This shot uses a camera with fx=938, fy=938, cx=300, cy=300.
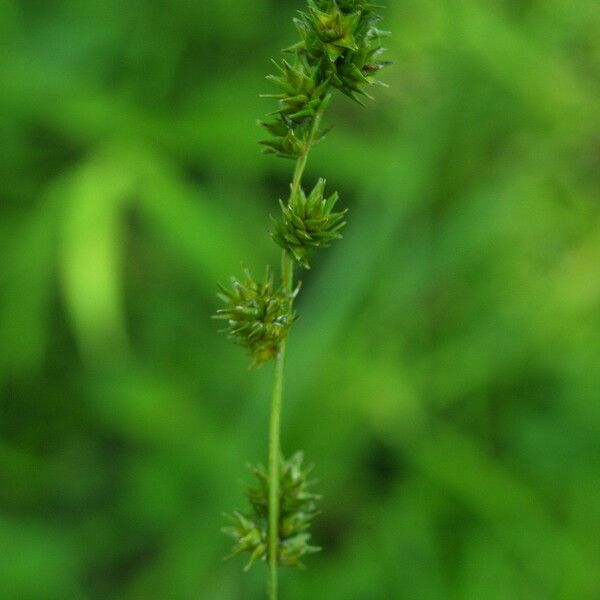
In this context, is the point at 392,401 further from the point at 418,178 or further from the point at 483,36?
the point at 483,36

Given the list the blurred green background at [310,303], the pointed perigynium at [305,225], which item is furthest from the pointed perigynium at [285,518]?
the blurred green background at [310,303]

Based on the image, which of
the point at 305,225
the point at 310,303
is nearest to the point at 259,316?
the point at 305,225

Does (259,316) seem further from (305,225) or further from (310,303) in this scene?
(310,303)

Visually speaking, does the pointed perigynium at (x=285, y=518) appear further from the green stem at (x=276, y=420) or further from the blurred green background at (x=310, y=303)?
the blurred green background at (x=310, y=303)

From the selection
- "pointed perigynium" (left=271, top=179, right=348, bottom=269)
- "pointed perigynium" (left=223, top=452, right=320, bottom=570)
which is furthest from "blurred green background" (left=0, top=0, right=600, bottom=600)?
"pointed perigynium" (left=271, top=179, right=348, bottom=269)

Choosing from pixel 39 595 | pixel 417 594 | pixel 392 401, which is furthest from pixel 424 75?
pixel 39 595

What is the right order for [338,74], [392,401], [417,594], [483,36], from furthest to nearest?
[483,36] → [392,401] → [417,594] → [338,74]

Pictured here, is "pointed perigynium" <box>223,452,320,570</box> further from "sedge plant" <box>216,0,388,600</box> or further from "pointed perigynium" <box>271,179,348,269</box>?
"pointed perigynium" <box>271,179,348,269</box>
